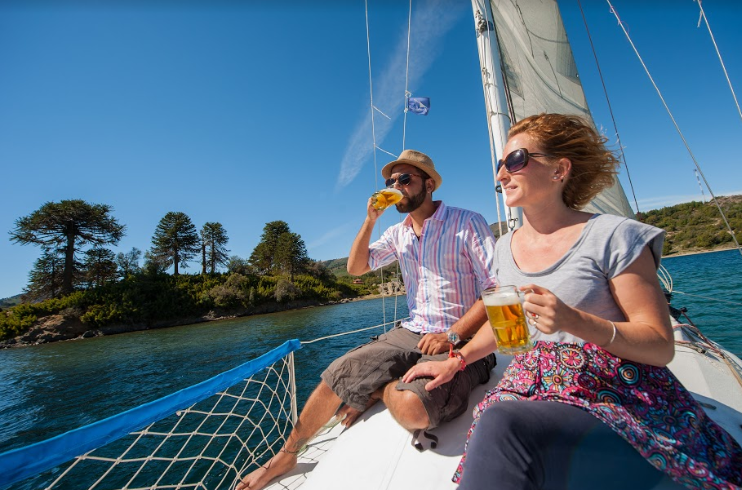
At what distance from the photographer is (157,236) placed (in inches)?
1490

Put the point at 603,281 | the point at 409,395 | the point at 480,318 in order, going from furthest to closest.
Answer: the point at 480,318 < the point at 409,395 < the point at 603,281

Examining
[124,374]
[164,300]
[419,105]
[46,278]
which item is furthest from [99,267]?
[419,105]

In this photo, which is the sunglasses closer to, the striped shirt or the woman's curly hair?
the woman's curly hair

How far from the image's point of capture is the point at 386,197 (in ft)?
6.14

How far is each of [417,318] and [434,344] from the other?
1.00 ft

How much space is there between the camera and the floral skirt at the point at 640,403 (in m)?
0.64

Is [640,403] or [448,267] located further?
[448,267]

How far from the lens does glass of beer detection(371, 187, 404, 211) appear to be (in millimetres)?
1840

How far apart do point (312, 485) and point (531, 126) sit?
1.72 metres

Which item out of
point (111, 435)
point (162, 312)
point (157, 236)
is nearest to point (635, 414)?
point (111, 435)

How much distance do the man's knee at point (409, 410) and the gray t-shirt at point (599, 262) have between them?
2.02ft

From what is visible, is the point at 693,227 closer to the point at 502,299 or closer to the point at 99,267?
the point at 502,299

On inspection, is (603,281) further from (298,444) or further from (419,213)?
(298,444)

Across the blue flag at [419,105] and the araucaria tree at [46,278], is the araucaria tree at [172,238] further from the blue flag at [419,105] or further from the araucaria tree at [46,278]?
the blue flag at [419,105]
